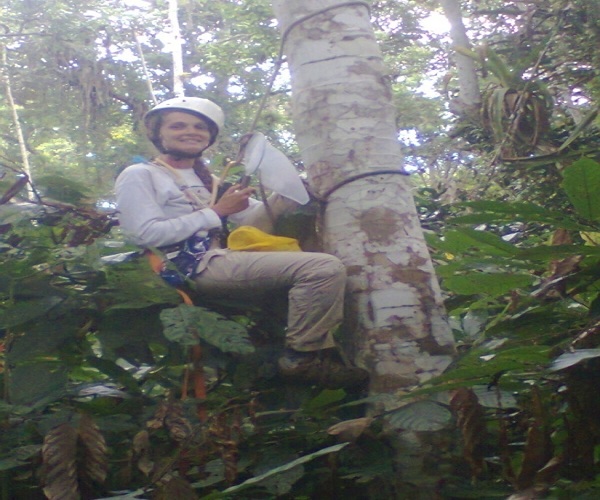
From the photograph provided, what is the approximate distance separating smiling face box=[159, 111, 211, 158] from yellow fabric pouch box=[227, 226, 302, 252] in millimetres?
479

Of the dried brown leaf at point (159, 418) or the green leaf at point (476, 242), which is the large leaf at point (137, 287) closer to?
the dried brown leaf at point (159, 418)

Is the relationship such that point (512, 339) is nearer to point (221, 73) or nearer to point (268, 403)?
point (268, 403)

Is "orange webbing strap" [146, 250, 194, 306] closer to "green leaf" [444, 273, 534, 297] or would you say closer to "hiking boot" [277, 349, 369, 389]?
"hiking boot" [277, 349, 369, 389]

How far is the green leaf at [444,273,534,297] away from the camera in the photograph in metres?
1.73

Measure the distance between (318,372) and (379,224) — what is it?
52 centimetres

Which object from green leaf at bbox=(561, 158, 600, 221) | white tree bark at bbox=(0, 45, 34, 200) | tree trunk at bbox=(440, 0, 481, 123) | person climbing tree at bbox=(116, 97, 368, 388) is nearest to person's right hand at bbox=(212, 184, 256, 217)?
person climbing tree at bbox=(116, 97, 368, 388)

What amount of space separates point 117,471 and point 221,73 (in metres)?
13.2

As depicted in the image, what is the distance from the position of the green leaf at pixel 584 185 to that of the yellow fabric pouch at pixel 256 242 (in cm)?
131

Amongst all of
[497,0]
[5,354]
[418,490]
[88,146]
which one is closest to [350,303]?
[418,490]

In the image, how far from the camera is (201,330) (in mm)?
2135

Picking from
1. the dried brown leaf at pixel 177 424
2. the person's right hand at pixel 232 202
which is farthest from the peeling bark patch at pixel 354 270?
the dried brown leaf at pixel 177 424

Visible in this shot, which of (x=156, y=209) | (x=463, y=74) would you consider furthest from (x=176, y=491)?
(x=463, y=74)

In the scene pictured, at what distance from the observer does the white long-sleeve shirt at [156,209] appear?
104 inches

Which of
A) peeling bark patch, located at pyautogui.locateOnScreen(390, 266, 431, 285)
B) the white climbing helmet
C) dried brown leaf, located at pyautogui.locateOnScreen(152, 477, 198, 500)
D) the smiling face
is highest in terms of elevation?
the white climbing helmet
